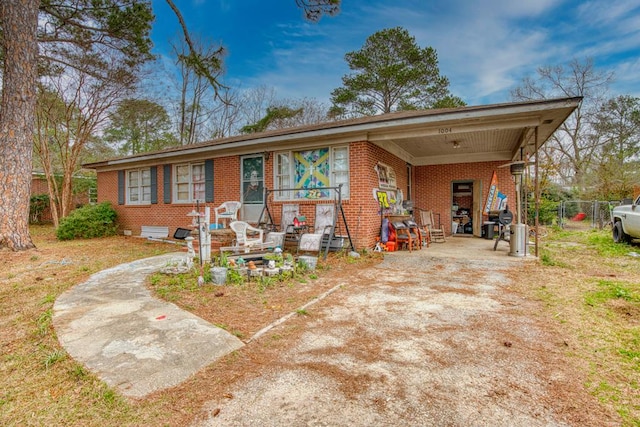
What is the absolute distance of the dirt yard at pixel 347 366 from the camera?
1.78 meters

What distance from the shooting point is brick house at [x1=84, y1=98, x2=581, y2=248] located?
20.8 ft

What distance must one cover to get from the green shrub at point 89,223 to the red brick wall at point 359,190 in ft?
1.26

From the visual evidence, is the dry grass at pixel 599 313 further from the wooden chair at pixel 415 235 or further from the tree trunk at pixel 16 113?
the tree trunk at pixel 16 113

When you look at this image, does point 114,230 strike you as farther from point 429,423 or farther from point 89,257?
point 429,423

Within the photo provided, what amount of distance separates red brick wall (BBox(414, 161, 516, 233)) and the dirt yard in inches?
264

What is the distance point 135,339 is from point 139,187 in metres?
10.2

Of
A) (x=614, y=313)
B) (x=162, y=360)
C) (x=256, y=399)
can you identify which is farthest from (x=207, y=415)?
(x=614, y=313)

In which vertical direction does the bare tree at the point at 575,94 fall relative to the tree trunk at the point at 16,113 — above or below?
above

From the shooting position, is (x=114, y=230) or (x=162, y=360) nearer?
(x=162, y=360)

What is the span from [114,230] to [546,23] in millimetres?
19803

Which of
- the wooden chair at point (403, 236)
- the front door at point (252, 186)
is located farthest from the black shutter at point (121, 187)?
the wooden chair at point (403, 236)

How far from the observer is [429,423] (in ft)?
5.55

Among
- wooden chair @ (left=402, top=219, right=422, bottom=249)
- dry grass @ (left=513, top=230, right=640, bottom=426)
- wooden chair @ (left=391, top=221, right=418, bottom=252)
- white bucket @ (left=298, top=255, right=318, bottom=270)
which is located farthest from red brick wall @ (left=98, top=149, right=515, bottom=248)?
dry grass @ (left=513, top=230, right=640, bottom=426)

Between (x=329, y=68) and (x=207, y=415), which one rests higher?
(x=329, y=68)
